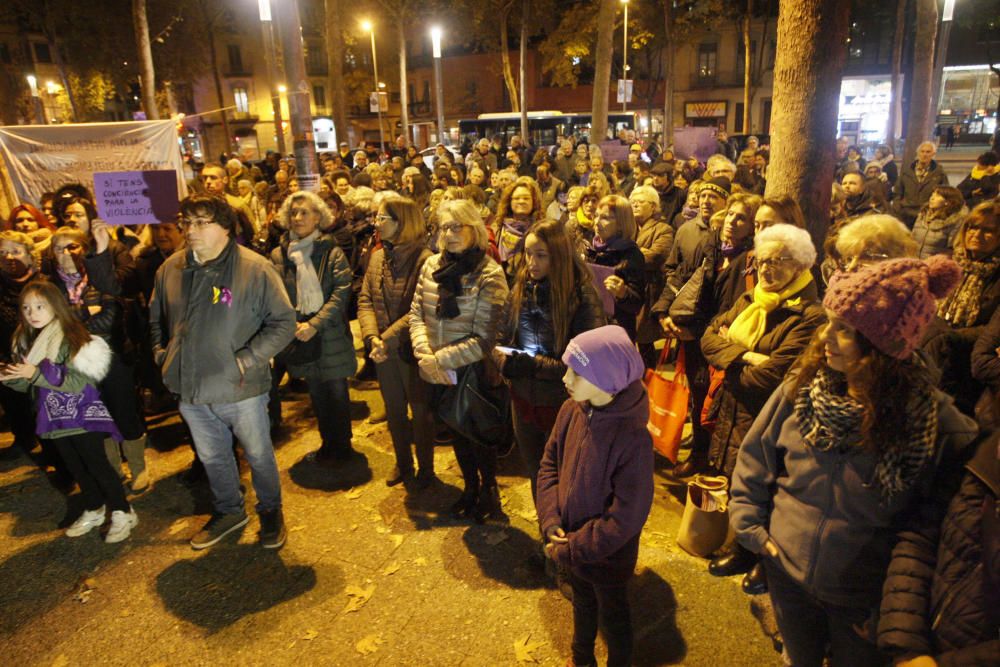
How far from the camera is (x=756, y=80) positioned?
45219 millimetres

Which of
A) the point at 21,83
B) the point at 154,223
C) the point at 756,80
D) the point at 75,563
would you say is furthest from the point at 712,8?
the point at 21,83

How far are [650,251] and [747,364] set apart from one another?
103 inches

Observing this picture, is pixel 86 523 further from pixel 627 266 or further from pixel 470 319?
pixel 627 266

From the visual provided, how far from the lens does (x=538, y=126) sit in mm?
29312

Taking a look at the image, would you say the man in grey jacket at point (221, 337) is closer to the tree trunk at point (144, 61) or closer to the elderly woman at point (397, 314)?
the elderly woman at point (397, 314)

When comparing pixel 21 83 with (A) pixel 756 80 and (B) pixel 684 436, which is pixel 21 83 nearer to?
(A) pixel 756 80

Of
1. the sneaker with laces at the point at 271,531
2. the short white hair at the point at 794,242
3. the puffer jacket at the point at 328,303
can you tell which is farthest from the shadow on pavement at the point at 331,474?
the short white hair at the point at 794,242

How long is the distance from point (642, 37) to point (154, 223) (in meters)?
35.8

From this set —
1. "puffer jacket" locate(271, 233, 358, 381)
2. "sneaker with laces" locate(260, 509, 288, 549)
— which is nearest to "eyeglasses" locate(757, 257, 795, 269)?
"puffer jacket" locate(271, 233, 358, 381)

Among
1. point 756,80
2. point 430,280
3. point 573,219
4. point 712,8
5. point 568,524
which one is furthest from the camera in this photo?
point 756,80

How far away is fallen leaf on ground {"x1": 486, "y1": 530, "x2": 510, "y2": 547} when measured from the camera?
13.6 feet

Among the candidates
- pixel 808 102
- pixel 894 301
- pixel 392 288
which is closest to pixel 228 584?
pixel 392 288

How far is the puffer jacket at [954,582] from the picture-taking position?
1774mm

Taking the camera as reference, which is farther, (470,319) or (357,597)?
(470,319)
